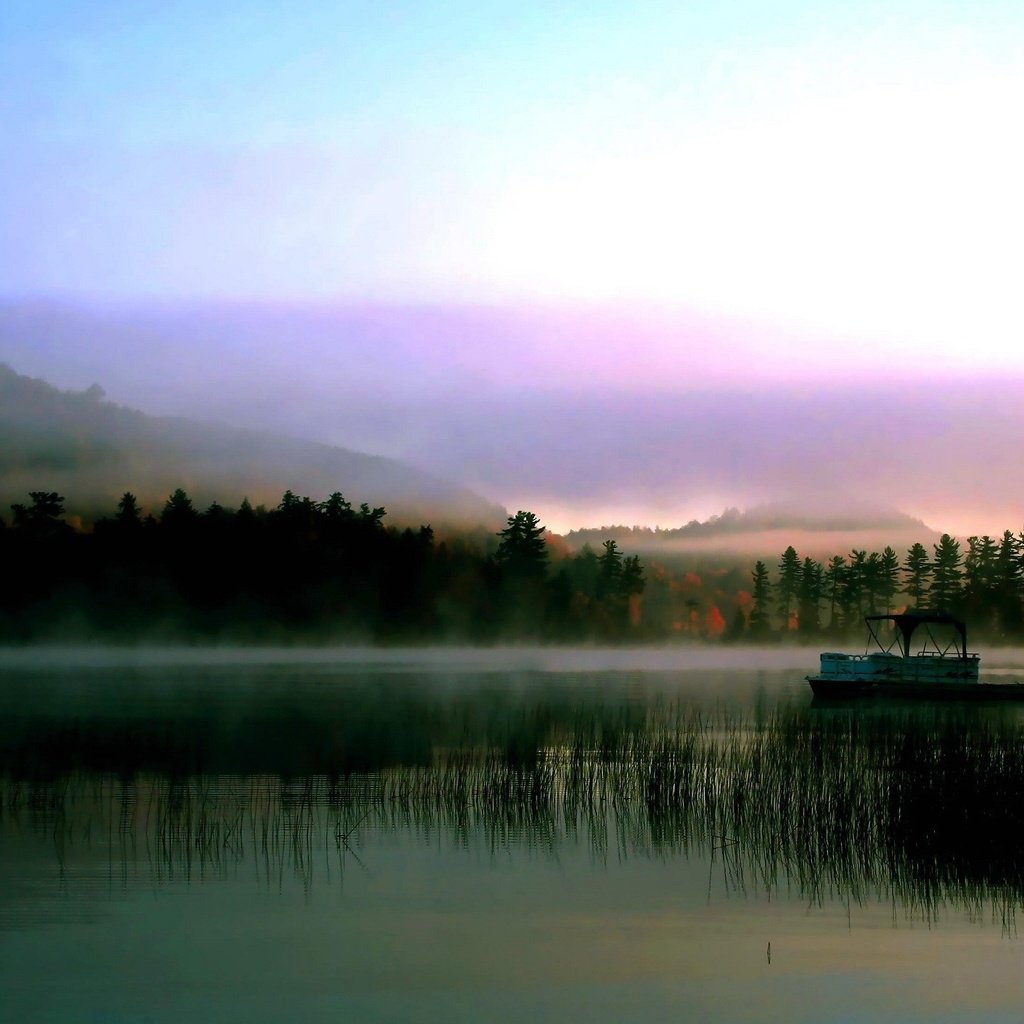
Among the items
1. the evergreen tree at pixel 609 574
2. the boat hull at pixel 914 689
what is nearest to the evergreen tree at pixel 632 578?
the evergreen tree at pixel 609 574

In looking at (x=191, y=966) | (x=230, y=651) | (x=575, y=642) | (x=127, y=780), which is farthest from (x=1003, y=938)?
(x=575, y=642)

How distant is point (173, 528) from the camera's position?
3851 inches

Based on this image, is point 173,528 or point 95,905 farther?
point 173,528

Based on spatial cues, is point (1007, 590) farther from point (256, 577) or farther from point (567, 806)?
point (567, 806)

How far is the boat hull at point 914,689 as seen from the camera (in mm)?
40866

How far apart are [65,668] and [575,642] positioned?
63.1m

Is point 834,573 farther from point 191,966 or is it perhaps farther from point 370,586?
point 191,966

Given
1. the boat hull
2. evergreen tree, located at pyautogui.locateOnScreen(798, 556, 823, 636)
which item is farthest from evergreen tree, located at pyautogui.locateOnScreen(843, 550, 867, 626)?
the boat hull

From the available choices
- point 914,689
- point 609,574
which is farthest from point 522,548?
point 914,689

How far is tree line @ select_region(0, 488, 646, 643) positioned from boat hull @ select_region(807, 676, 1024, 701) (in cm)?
6207

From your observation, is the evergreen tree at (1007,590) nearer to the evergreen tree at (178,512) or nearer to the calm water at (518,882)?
the evergreen tree at (178,512)

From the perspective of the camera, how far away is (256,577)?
98.9 m

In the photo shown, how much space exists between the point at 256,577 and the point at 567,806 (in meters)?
83.7

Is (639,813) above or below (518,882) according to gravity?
above
